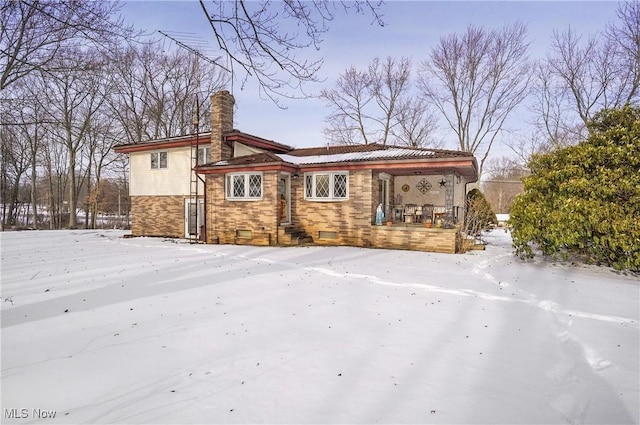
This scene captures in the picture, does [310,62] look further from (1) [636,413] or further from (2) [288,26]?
(1) [636,413]

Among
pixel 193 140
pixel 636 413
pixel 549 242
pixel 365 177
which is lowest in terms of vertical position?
pixel 636 413

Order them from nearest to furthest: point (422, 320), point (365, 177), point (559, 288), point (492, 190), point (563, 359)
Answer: point (563, 359) < point (422, 320) < point (559, 288) < point (365, 177) < point (492, 190)

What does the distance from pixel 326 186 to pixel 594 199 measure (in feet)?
26.4

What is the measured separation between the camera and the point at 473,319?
4.57 metres

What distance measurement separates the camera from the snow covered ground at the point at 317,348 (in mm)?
2535

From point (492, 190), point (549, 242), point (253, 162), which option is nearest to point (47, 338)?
point (253, 162)

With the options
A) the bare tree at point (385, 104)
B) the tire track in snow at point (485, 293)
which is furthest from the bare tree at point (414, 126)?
the tire track in snow at point (485, 293)

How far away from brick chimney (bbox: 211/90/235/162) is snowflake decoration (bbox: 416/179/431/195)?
9.08m

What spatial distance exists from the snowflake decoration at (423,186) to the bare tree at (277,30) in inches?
471

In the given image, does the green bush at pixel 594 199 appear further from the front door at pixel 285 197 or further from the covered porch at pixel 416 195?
the front door at pixel 285 197

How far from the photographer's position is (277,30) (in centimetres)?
367

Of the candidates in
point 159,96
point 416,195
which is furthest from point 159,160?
point 416,195

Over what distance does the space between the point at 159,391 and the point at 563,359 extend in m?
4.03

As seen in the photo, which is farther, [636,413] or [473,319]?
[473,319]
